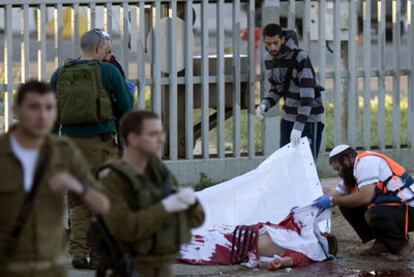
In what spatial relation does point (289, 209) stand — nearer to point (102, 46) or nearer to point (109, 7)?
point (102, 46)

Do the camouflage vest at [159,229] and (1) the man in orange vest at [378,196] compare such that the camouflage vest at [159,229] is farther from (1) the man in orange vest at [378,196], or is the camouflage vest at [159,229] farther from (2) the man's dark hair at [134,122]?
(1) the man in orange vest at [378,196]

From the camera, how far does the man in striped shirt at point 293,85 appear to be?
9.06 m

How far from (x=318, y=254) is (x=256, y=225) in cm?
50

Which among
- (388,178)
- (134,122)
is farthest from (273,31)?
(134,122)

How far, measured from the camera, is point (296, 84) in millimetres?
9180

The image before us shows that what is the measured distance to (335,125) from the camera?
1115 cm

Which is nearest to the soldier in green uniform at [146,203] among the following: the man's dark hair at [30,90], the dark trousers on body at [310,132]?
the man's dark hair at [30,90]

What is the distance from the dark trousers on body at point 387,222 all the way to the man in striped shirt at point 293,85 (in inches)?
34.1

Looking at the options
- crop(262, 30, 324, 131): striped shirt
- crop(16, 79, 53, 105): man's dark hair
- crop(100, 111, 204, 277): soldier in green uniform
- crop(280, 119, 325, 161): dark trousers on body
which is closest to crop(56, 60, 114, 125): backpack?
crop(262, 30, 324, 131): striped shirt

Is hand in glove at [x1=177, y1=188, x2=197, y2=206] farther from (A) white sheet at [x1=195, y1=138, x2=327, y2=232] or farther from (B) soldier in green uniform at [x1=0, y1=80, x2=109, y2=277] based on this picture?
(A) white sheet at [x1=195, y1=138, x2=327, y2=232]

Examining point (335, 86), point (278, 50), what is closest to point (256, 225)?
point (278, 50)

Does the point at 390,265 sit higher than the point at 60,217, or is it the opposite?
the point at 60,217

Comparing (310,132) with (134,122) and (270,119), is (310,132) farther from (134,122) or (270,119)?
(134,122)

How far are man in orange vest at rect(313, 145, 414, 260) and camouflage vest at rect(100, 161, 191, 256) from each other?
319 centimetres
